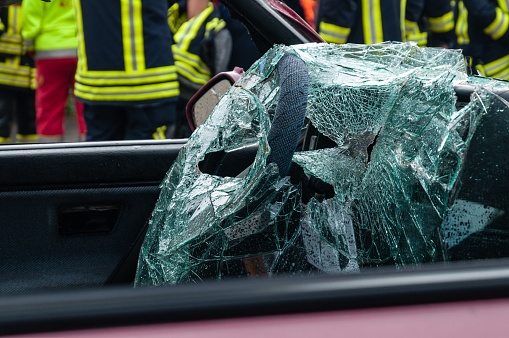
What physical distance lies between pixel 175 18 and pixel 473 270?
13.6 feet

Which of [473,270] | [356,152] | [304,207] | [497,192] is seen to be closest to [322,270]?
[304,207]

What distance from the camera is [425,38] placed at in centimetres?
491

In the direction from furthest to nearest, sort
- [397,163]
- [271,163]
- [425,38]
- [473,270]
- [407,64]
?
1. [425,38]
2. [407,64]
3. [397,163]
4. [271,163]
5. [473,270]

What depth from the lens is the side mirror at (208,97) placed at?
81.9 inches

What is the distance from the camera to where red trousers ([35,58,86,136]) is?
507 centimetres

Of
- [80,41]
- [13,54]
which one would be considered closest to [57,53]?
[13,54]

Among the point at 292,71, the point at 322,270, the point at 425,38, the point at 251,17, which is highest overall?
the point at 425,38

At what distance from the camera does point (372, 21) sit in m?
4.04

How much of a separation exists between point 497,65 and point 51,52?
263 centimetres

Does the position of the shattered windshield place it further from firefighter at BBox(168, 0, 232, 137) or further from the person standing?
the person standing

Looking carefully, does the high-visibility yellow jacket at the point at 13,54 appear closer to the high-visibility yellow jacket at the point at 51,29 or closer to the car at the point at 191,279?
the high-visibility yellow jacket at the point at 51,29

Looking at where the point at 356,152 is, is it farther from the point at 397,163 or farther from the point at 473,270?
the point at 473,270

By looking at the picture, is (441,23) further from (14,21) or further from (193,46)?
(14,21)

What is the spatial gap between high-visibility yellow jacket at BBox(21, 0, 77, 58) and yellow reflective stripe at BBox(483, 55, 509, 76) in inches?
96.4
